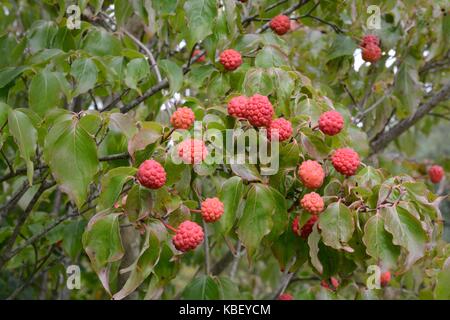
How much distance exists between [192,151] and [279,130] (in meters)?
0.25

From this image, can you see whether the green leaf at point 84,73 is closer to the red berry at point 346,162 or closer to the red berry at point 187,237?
the red berry at point 187,237

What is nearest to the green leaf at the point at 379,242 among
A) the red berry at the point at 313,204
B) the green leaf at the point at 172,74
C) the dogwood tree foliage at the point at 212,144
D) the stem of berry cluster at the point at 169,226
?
the dogwood tree foliage at the point at 212,144

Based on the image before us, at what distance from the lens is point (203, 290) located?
183 cm

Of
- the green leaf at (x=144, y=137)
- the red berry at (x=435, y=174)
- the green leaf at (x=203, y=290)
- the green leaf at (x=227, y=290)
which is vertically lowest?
the red berry at (x=435, y=174)

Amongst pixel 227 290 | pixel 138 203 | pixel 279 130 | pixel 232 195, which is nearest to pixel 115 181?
pixel 138 203

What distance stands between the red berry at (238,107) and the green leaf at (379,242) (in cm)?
40

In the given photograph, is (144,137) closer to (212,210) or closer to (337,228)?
(212,210)

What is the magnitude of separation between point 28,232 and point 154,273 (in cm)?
113

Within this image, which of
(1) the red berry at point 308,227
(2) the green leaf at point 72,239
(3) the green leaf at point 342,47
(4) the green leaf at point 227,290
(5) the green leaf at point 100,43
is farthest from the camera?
(3) the green leaf at point 342,47

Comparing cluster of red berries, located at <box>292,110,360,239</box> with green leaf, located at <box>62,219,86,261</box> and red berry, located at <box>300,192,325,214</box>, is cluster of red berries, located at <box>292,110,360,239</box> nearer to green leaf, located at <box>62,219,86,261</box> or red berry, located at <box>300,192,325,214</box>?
red berry, located at <box>300,192,325,214</box>

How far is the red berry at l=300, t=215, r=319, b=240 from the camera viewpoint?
1606 millimetres

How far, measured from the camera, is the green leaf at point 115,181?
143 centimetres

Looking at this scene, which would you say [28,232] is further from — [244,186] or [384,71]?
[384,71]

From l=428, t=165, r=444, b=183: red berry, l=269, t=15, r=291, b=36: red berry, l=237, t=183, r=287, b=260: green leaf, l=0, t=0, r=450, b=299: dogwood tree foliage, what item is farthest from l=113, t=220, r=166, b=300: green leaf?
l=428, t=165, r=444, b=183: red berry
